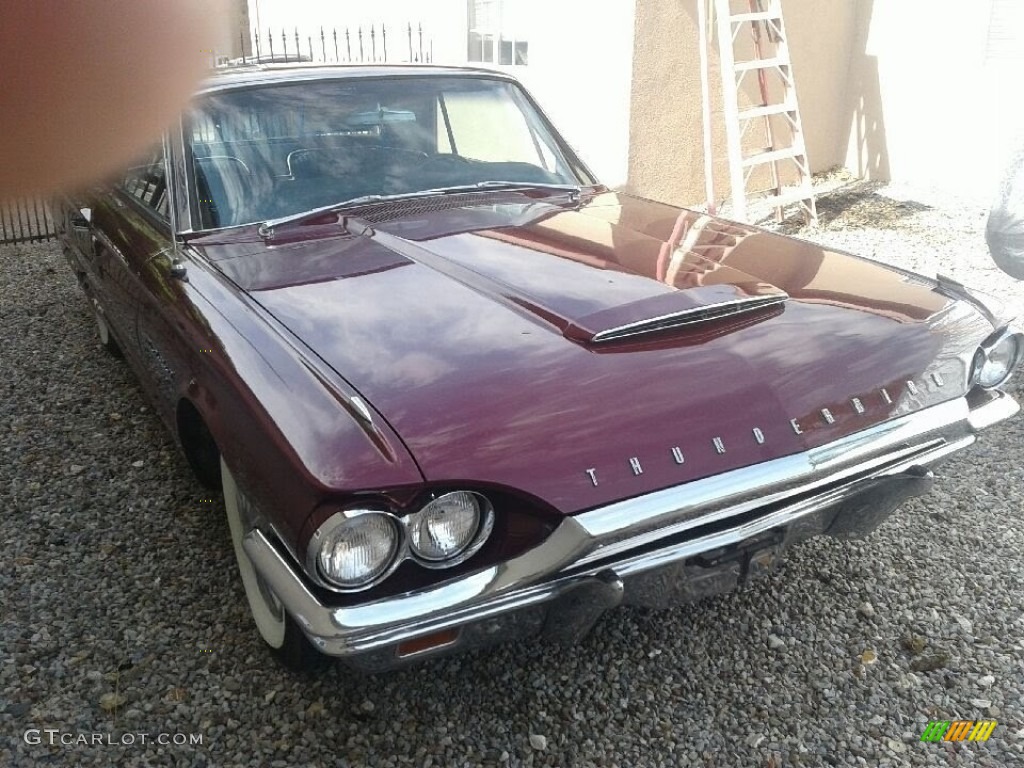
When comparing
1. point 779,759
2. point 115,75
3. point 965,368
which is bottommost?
point 779,759

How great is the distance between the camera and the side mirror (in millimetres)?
5625

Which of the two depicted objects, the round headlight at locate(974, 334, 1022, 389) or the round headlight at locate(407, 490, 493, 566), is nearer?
the round headlight at locate(407, 490, 493, 566)

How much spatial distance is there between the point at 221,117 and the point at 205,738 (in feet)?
6.53

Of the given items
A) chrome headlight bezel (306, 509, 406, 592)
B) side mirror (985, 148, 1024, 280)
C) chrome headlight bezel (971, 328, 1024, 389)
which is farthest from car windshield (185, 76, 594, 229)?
side mirror (985, 148, 1024, 280)

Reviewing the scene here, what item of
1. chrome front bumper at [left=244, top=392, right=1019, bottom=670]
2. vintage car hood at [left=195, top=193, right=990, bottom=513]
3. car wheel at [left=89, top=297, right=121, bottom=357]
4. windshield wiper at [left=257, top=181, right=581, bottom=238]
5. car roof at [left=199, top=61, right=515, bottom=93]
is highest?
car roof at [left=199, top=61, right=515, bottom=93]

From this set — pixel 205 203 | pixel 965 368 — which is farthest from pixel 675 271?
pixel 205 203

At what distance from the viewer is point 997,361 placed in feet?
8.86

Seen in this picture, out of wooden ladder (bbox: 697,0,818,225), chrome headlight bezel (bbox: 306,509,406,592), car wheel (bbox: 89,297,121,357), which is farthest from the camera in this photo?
wooden ladder (bbox: 697,0,818,225)

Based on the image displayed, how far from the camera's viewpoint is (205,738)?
7.40ft

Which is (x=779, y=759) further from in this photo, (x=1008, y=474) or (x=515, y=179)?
(x=515, y=179)

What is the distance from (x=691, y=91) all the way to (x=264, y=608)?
6.18 meters

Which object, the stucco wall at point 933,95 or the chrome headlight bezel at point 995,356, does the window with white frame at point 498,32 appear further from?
the chrome headlight bezel at point 995,356

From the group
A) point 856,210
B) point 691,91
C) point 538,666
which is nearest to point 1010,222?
point 856,210

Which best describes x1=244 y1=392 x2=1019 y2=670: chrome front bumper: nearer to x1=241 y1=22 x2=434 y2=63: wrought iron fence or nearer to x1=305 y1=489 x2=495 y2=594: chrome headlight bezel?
x1=305 y1=489 x2=495 y2=594: chrome headlight bezel
